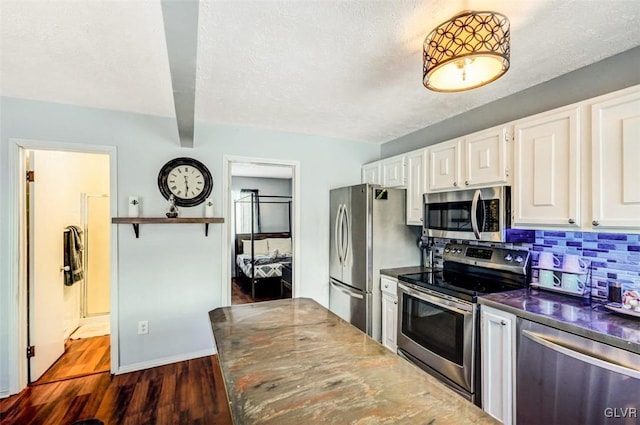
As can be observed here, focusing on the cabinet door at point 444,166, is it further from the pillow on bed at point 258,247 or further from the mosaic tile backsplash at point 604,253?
the pillow on bed at point 258,247

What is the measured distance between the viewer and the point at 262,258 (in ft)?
19.4

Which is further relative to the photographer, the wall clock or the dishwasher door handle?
the wall clock

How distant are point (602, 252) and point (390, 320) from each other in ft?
5.54

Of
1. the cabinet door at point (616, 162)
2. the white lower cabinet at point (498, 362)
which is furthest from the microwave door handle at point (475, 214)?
the cabinet door at point (616, 162)

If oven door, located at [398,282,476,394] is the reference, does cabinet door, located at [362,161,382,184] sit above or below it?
above

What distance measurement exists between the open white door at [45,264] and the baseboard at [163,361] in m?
0.70

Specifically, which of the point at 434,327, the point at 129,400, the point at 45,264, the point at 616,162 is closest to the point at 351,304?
the point at 434,327

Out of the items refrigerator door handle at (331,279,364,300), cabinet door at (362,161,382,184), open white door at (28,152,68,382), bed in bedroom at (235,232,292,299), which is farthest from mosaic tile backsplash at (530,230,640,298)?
open white door at (28,152,68,382)

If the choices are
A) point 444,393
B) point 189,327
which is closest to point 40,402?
point 189,327

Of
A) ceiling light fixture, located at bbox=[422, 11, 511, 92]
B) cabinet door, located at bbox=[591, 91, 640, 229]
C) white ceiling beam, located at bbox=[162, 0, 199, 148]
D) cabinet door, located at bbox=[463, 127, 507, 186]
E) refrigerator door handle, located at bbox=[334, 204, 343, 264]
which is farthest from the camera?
refrigerator door handle, located at bbox=[334, 204, 343, 264]

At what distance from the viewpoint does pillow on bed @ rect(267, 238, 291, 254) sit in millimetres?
6711

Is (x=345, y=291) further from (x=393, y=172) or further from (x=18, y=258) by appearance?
(x=18, y=258)

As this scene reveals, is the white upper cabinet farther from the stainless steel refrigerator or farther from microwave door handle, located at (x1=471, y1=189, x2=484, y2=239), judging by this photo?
the stainless steel refrigerator

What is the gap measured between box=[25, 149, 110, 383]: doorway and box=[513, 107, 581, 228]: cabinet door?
3703 mm
